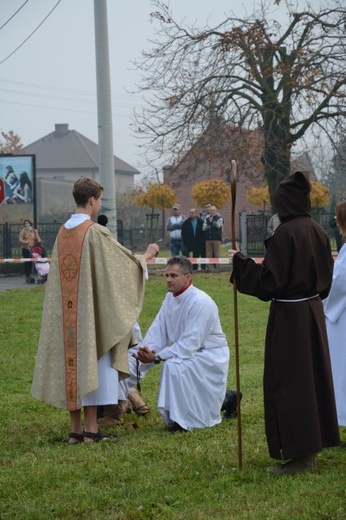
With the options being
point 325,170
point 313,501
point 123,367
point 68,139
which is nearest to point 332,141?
point 123,367

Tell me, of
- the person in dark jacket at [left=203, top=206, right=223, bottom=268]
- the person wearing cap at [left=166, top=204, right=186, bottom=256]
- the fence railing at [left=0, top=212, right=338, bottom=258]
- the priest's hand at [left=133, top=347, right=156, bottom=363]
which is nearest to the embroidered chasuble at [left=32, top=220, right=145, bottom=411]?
the priest's hand at [left=133, top=347, right=156, bottom=363]

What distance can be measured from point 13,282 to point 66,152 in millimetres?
74200

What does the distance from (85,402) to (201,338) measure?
1.35 metres

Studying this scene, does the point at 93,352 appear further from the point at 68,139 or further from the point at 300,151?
the point at 68,139

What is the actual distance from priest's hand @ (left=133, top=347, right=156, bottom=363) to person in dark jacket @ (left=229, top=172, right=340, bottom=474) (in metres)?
2.18

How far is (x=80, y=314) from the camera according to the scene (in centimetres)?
823

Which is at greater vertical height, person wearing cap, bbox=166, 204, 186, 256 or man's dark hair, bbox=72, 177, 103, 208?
man's dark hair, bbox=72, 177, 103, 208

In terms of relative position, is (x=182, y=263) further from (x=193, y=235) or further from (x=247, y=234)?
(x=247, y=234)

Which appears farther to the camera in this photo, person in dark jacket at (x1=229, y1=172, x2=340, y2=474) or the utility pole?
the utility pole

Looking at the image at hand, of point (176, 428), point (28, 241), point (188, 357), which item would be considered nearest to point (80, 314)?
point (188, 357)

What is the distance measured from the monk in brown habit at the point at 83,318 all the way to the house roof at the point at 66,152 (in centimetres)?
9066

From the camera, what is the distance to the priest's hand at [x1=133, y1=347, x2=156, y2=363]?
348 inches

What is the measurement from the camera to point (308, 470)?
6.82 metres

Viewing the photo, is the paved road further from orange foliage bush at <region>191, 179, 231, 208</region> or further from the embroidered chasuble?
the embroidered chasuble
